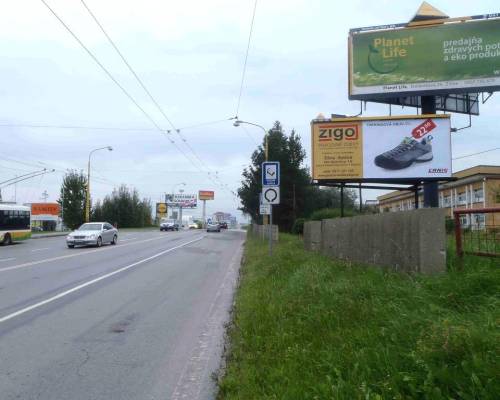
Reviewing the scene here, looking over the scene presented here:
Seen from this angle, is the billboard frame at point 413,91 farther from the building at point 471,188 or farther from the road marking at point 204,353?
the building at point 471,188

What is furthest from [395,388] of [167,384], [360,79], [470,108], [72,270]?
[470,108]

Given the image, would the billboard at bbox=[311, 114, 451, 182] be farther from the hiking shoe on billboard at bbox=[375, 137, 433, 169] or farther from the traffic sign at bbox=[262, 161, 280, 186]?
the traffic sign at bbox=[262, 161, 280, 186]

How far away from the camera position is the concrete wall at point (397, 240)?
7.06 m

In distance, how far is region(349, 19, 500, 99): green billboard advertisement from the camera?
19.4 metres

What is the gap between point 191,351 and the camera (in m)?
6.61

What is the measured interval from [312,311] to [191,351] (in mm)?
1675

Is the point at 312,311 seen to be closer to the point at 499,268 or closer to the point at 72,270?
the point at 499,268

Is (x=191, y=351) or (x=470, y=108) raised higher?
(x=470, y=108)

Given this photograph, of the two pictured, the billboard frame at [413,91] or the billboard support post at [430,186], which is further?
the billboard support post at [430,186]

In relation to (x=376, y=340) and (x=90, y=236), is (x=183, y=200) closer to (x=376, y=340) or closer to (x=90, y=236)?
(x=90, y=236)

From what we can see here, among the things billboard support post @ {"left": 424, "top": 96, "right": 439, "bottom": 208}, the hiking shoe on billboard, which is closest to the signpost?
the hiking shoe on billboard

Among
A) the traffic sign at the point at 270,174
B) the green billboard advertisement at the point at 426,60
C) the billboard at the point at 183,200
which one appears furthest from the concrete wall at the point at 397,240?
the billboard at the point at 183,200

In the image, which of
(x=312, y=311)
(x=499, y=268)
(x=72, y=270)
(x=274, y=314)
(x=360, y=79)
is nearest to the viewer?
(x=499, y=268)

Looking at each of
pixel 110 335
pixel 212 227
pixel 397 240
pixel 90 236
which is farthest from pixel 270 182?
pixel 212 227
